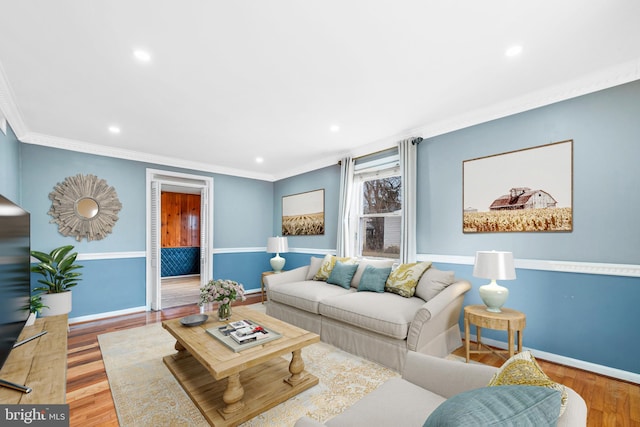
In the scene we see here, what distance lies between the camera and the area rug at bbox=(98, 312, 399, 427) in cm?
189

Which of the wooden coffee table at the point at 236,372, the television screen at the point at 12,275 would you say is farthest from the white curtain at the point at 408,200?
the television screen at the point at 12,275

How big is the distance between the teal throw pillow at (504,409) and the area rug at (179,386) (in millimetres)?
1435

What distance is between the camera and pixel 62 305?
343cm

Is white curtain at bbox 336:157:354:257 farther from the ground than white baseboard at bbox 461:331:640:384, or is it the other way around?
white curtain at bbox 336:157:354:257

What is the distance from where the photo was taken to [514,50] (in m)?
2.04

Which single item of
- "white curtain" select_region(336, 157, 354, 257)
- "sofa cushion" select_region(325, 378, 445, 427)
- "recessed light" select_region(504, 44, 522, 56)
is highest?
"recessed light" select_region(504, 44, 522, 56)

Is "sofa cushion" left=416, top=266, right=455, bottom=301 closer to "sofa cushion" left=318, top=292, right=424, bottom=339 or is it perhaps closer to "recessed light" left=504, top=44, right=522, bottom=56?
"sofa cushion" left=318, top=292, right=424, bottom=339

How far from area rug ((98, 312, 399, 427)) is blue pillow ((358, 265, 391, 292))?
0.77 metres

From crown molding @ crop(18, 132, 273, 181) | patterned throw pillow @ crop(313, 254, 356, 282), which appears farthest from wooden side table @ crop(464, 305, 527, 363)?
crown molding @ crop(18, 132, 273, 181)

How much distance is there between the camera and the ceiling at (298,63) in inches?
66.5

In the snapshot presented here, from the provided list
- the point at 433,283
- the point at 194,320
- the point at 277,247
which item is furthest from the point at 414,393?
the point at 277,247

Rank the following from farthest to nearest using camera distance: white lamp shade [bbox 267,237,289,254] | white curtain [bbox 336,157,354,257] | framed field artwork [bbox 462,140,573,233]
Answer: white lamp shade [bbox 267,237,289,254]
white curtain [bbox 336,157,354,257]
framed field artwork [bbox 462,140,573,233]

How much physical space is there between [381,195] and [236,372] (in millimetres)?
3142

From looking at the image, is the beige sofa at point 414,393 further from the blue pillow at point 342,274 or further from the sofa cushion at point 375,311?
the blue pillow at point 342,274
